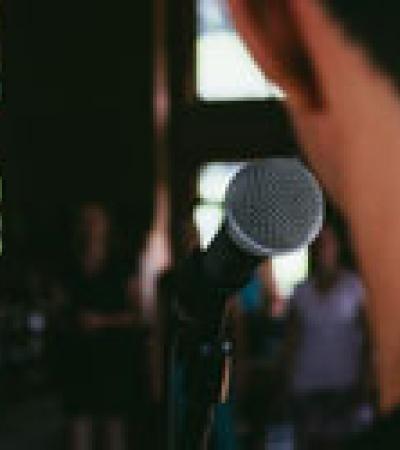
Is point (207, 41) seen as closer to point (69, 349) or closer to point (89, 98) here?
point (89, 98)

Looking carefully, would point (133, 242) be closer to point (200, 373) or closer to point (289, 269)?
point (289, 269)

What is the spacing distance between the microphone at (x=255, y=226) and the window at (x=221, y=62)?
4.19 metres

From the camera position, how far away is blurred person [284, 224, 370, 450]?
11.9 ft

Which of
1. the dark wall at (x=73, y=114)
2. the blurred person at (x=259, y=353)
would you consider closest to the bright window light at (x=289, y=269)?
the blurred person at (x=259, y=353)

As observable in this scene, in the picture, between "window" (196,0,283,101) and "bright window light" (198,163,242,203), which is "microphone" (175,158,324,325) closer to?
"window" (196,0,283,101)

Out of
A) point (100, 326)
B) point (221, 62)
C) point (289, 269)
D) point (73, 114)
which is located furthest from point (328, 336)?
point (73, 114)

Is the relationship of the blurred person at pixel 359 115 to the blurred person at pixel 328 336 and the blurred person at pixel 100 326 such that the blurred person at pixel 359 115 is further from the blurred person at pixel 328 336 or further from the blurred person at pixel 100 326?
the blurred person at pixel 100 326

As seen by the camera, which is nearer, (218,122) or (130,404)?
(130,404)

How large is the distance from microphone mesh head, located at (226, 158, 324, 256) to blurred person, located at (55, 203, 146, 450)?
2.54 metres

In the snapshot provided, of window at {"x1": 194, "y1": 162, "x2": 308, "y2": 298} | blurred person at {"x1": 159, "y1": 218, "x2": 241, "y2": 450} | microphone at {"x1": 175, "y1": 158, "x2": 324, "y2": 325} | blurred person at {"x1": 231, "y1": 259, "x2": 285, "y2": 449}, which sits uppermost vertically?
microphone at {"x1": 175, "y1": 158, "x2": 324, "y2": 325}

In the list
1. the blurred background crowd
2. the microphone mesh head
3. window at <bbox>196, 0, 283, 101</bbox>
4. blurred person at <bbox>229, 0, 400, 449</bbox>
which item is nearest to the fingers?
blurred person at <bbox>229, 0, 400, 449</bbox>

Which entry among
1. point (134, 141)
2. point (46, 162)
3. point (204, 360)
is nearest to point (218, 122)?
point (134, 141)

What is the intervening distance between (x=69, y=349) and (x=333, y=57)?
117 centimetres

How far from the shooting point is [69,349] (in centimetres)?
376
